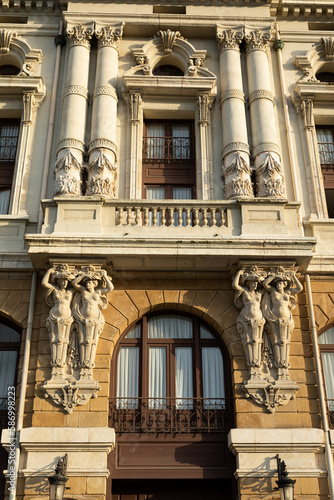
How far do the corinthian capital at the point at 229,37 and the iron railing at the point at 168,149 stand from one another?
3.53 metres

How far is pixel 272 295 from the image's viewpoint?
50.2 ft

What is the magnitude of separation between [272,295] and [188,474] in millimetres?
4899

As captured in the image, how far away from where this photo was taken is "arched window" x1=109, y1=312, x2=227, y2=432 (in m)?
14.8

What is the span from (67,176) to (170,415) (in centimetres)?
723

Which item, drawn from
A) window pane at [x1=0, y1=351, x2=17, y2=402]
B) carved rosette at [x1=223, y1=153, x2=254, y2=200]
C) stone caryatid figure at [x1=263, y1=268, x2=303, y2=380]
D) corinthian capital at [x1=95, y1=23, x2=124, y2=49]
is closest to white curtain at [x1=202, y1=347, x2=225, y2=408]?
stone caryatid figure at [x1=263, y1=268, x2=303, y2=380]

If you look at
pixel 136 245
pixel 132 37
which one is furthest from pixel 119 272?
pixel 132 37

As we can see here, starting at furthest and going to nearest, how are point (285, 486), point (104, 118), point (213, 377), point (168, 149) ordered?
point (168, 149)
point (104, 118)
point (213, 377)
point (285, 486)

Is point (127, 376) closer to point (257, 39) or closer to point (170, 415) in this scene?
point (170, 415)

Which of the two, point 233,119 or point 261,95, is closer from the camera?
point 233,119

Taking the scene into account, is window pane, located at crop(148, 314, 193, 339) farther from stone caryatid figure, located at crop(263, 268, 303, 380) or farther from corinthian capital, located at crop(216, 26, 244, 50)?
corinthian capital, located at crop(216, 26, 244, 50)

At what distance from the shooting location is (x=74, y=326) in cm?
1502

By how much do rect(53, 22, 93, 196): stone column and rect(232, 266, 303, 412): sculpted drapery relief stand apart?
5.60 m

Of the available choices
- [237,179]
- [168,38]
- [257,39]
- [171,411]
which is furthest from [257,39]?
[171,411]

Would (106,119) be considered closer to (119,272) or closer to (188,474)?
(119,272)
